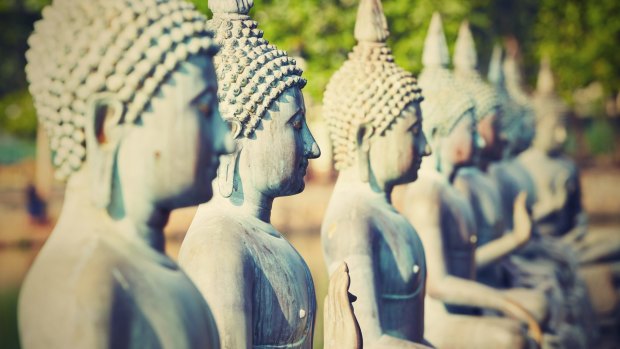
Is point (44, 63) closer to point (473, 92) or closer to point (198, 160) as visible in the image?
point (198, 160)

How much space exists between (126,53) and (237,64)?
1.56 meters

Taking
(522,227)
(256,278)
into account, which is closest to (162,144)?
→ (256,278)

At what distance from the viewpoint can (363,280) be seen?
20.8 feet

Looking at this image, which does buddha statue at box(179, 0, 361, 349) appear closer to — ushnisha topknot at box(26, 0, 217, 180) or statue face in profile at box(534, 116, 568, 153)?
ushnisha topknot at box(26, 0, 217, 180)

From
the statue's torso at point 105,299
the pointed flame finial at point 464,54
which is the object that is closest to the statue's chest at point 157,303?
the statue's torso at point 105,299

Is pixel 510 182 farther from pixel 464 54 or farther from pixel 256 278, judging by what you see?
pixel 256 278

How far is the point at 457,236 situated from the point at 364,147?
1.50 meters

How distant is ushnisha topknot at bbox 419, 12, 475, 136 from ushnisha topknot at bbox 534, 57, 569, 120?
5.83m

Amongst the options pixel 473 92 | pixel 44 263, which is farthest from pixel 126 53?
pixel 473 92

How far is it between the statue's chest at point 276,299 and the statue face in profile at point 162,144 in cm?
119

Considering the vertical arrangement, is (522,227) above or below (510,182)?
below

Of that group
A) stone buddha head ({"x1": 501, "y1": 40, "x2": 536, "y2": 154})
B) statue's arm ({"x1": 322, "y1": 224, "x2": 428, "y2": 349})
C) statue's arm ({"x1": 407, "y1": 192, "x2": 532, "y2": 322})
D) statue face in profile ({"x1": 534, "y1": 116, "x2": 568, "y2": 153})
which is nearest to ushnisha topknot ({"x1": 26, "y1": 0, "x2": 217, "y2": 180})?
statue's arm ({"x1": 322, "y1": 224, "x2": 428, "y2": 349})

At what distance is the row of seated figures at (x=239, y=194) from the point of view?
3.95 meters

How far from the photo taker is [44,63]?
4031 mm
